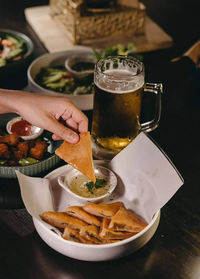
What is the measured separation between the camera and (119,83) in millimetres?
1430

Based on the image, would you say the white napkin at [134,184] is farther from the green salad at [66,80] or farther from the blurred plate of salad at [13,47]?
the blurred plate of salad at [13,47]

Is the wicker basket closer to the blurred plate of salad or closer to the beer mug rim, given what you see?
the blurred plate of salad

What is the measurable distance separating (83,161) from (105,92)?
11.1 inches

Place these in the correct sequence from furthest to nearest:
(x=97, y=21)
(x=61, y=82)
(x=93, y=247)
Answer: (x=97, y=21)
(x=61, y=82)
(x=93, y=247)

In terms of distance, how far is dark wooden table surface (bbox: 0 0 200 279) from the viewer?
3.69 ft

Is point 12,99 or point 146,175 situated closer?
point 146,175

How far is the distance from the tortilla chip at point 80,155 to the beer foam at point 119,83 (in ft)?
0.66

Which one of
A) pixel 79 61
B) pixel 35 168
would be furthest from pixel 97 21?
pixel 35 168

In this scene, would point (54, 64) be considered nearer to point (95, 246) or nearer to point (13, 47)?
point (13, 47)

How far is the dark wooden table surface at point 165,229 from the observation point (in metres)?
1.13

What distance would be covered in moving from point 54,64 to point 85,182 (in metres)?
1.00

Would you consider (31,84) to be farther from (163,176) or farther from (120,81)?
(163,176)

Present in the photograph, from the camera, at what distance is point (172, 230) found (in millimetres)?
1272

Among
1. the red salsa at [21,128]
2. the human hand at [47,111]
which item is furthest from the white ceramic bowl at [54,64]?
the human hand at [47,111]
